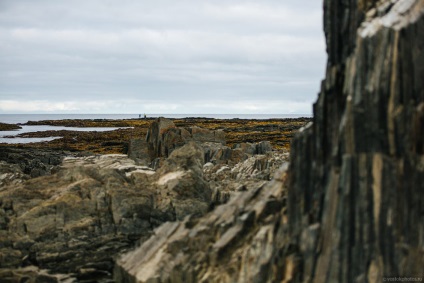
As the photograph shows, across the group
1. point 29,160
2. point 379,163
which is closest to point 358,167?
point 379,163

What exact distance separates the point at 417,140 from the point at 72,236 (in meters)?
28.9

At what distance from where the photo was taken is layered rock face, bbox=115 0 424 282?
23.7 metres

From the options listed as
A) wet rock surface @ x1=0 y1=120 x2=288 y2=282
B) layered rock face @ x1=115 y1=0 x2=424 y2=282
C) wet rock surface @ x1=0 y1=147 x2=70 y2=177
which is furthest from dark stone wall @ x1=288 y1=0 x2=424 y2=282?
wet rock surface @ x1=0 y1=147 x2=70 y2=177

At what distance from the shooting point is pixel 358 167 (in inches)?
952

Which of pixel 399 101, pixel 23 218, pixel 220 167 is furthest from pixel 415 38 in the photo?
pixel 220 167

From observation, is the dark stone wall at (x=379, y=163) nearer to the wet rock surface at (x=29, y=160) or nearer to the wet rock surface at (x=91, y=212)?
the wet rock surface at (x=91, y=212)

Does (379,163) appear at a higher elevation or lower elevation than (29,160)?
higher

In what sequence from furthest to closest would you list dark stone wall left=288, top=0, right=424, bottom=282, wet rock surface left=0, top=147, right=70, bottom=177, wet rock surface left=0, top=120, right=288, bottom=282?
wet rock surface left=0, top=147, right=70, bottom=177
wet rock surface left=0, top=120, right=288, bottom=282
dark stone wall left=288, top=0, right=424, bottom=282

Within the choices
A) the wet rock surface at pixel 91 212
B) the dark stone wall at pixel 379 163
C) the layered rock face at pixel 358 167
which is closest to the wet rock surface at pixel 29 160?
the wet rock surface at pixel 91 212

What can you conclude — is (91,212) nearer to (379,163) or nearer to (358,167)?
(358,167)

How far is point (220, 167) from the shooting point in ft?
230

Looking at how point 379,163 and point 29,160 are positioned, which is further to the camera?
point 29,160

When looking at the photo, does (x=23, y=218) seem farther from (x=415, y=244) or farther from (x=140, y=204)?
(x=415, y=244)

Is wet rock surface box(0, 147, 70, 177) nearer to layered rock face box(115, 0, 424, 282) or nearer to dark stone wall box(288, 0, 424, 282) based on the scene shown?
layered rock face box(115, 0, 424, 282)
